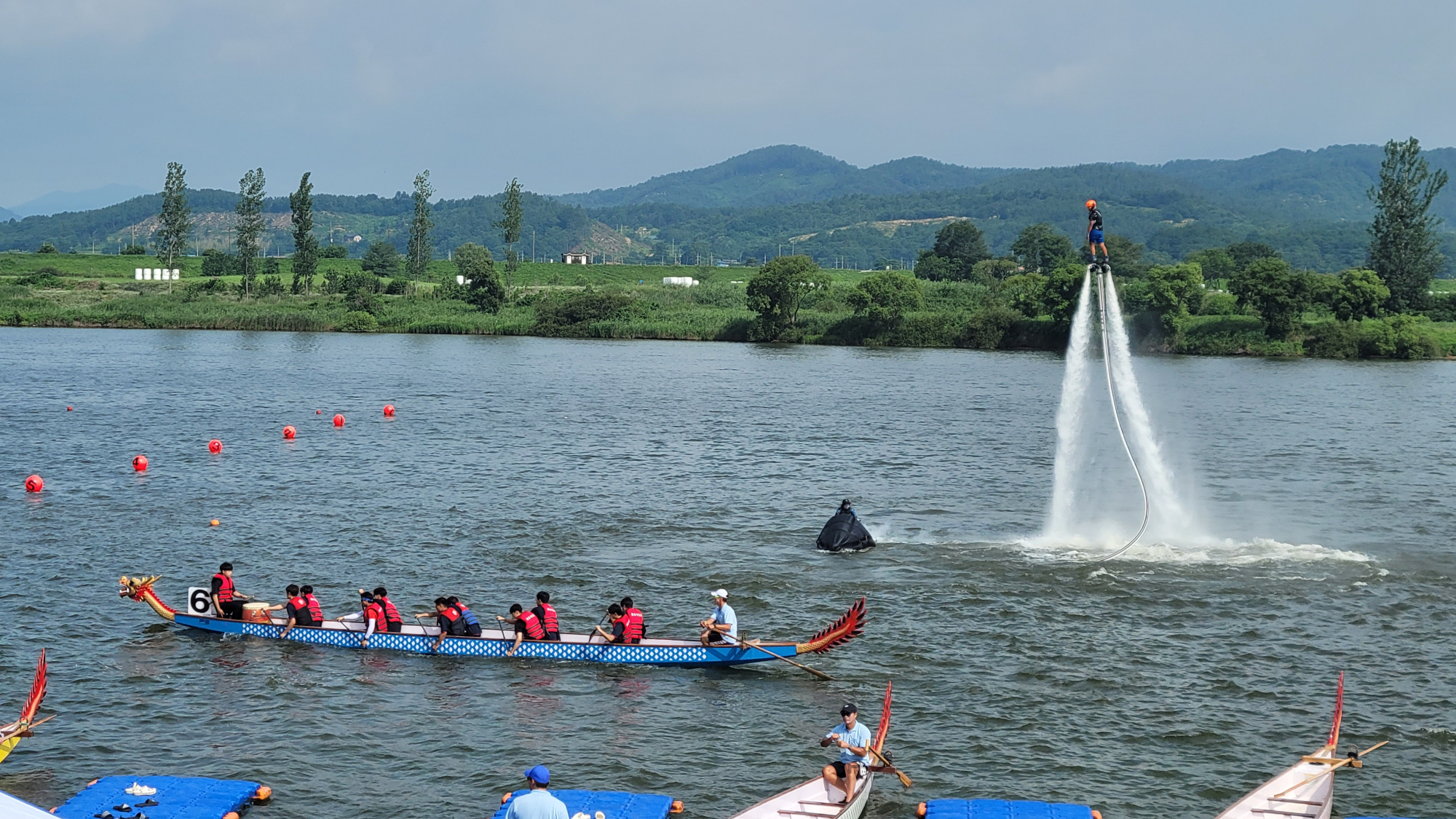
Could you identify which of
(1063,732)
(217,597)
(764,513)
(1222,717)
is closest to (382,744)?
(217,597)

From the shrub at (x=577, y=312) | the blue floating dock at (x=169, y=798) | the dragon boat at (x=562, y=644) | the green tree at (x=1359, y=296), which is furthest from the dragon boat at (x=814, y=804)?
the shrub at (x=577, y=312)

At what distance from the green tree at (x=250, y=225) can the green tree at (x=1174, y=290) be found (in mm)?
125734

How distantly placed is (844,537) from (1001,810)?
69.0 feet

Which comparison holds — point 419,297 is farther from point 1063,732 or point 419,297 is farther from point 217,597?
point 1063,732

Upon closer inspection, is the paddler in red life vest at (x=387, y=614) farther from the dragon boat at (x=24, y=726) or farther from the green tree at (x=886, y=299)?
the green tree at (x=886, y=299)

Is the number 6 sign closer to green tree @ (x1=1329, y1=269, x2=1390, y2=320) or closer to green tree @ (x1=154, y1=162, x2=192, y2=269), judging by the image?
green tree @ (x1=1329, y1=269, x2=1390, y2=320)

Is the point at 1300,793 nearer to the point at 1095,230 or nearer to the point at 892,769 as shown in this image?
the point at 892,769

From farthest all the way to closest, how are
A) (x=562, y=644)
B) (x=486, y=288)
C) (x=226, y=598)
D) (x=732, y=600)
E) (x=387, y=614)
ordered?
(x=486, y=288) < (x=732, y=600) < (x=226, y=598) < (x=387, y=614) < (x=562, y=644)

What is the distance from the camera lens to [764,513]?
164ft

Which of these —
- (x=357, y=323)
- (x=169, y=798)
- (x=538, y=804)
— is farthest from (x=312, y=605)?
(x=357, y=323)

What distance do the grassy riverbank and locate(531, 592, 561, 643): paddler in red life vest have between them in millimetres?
132719

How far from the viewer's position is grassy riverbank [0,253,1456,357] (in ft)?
493

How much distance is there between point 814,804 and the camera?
22.0m

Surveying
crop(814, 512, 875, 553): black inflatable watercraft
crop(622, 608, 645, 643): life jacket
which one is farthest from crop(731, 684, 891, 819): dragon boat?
crop(814, 512, 875, 553): black inflatable watercraft
